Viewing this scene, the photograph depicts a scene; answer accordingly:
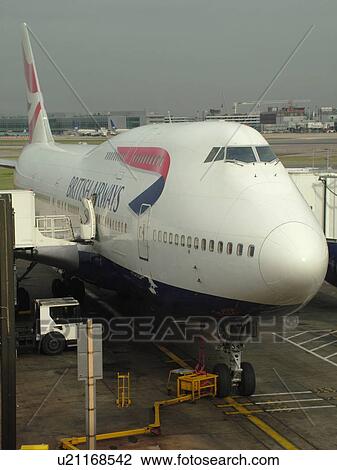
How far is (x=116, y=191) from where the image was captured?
2475 centimetres

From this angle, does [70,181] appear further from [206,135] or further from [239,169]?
[239,169]

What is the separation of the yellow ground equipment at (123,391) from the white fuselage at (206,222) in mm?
2865

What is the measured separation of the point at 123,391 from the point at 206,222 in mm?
5589

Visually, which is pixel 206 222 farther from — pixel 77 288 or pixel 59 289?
pixel 59 289

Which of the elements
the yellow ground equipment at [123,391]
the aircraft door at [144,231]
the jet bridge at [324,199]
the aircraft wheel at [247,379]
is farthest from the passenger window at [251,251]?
the jet bridge at [324,199]

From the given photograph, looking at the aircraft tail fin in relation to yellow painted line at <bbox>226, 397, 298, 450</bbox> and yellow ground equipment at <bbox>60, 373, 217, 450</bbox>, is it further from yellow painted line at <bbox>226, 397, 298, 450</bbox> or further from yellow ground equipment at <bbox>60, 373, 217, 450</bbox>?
yellow painted line at <bbox>226, 397, 298, 450</bbox>

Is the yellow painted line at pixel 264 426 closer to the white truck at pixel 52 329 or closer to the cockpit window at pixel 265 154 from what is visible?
the cockpit window at pixel 265 154

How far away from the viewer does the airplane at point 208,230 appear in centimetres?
1678

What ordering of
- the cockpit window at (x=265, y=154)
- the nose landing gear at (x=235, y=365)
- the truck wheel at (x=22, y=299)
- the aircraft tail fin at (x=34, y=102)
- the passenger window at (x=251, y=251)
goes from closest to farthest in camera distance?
the passenger window at (x=251, y=251), the nose landing gear at (x=235, y=365), the cockpit window at (x=265, y=154), the truck wheel at (x=22, y=299), the aircraft tail fin at (x=34, y=102)

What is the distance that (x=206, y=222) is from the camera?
1836cm

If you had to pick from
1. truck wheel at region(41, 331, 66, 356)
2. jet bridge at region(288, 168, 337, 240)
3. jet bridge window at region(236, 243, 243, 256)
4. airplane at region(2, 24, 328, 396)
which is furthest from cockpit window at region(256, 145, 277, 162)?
jet bridge at region(288, 168, 337, 240)

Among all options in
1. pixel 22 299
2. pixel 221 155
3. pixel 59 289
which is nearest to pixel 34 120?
pixel 59 289
